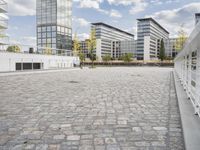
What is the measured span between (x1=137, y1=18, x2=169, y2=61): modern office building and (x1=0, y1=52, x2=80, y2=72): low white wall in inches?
3075

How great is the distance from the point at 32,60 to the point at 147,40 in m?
90.6

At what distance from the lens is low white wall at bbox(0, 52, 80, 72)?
1827cm

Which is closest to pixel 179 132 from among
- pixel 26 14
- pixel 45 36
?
pixel 45 36

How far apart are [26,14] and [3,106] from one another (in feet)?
160

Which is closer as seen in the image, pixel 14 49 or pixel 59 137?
pixel 59 137

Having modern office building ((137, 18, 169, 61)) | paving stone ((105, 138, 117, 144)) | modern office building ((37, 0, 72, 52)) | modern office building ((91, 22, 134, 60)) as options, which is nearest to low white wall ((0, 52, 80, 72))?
modern office building ((37, 0, 72, 52))

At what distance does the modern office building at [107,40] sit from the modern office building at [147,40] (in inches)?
386

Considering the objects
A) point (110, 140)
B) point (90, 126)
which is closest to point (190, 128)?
point (110, 140)

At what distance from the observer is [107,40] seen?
4756 inches

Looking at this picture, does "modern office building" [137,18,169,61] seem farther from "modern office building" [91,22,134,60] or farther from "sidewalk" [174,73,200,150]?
"sidewalk" [174,73,200,150]

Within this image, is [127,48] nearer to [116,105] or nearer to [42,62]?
[42,62]

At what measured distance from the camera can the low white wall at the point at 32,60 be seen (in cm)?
1827

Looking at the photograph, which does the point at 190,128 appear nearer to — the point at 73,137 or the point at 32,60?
the point at 73,137

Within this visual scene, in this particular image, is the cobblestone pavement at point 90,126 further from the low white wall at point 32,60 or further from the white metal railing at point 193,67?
the low white wall at point 32,60
